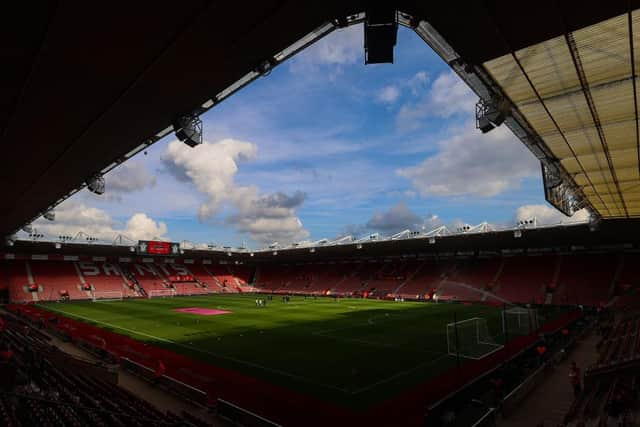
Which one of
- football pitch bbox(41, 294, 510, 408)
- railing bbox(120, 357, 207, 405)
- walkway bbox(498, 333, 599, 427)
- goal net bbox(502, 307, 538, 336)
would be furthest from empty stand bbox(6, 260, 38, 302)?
walkway bbox(498, 333, 599, 427)

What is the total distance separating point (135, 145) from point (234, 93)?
519cm

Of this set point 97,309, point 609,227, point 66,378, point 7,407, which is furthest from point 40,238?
point 609,227

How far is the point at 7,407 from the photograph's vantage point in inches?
327

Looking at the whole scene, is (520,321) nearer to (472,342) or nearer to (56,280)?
(472,342)

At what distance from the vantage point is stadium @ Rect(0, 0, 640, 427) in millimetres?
6898

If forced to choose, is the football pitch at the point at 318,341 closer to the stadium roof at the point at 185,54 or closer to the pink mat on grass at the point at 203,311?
the pink mat on grass at the point at 203,311

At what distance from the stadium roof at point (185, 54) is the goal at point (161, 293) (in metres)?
50.4

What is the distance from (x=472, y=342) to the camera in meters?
21.7

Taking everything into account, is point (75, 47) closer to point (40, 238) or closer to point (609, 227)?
point (609, 227)

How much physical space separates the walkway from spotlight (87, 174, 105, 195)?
56.8 feet

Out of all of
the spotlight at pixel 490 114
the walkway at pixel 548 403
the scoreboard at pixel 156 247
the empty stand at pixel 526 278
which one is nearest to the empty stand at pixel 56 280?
the scoreboard at pixel 156 247

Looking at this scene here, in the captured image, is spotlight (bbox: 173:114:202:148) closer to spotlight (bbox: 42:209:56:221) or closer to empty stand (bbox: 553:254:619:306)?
spotlight (bbox: 42:209:56:221)

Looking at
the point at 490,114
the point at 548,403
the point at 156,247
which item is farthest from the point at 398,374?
the point at 156,247

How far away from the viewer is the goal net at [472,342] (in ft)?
64.6
